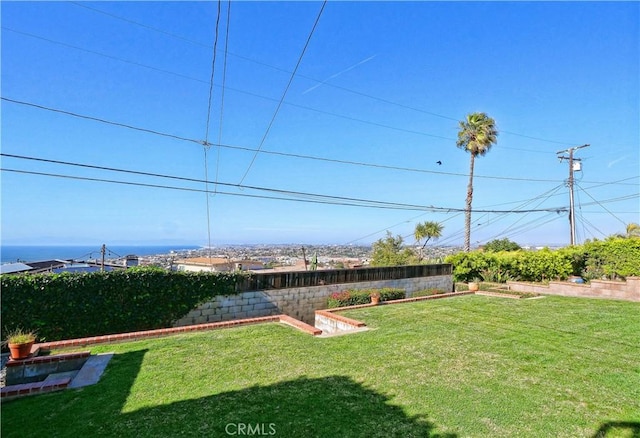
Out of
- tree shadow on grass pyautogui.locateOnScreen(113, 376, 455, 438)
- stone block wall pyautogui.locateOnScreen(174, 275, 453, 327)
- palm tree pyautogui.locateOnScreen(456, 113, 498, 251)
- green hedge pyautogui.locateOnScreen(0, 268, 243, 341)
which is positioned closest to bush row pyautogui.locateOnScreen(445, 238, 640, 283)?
palm tree pyautogui.locateOnScreen(456, 113, 498, 251)

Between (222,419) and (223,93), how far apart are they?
35.8 ft

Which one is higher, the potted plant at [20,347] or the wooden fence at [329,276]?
the wooden fence at [329,276]

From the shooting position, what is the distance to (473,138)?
22812mm

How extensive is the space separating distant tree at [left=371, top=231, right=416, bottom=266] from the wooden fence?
19.8 feet

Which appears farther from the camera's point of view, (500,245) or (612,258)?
(500,245)

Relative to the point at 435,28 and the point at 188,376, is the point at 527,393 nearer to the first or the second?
the point at 188,376

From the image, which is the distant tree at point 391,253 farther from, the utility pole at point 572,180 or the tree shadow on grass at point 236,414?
the tree shadow on grass at point 236,414

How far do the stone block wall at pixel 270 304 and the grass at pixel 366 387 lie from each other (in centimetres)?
251

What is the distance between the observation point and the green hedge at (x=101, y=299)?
8398 mm

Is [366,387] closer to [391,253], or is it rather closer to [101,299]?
[101,299]

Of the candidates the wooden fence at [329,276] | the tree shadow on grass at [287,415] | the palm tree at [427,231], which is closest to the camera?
the tree shadow on grass at [287,415]

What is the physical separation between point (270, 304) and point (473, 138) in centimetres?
1943

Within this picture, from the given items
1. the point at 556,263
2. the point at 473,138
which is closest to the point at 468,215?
the point at 473,138

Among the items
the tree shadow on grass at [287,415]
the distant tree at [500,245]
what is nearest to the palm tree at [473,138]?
the distant tree at [500,245]
